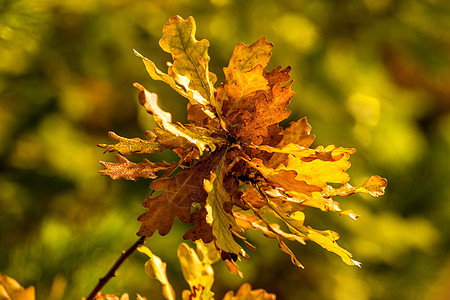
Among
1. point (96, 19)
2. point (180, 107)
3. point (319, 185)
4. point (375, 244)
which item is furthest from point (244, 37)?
point (319, 185)

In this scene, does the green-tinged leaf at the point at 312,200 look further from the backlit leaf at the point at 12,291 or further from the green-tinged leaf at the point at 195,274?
the backlit leaf at the point at 12,291

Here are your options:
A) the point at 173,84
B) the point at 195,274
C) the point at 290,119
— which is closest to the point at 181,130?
the point at 173,84

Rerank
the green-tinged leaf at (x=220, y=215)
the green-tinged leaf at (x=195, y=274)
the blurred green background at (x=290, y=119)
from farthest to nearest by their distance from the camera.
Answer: the blurred green background at (x=290, y=119)
the green-tinged leaf at (x=195, y=274)
the green-tinged leaf at (x=220, y=215)

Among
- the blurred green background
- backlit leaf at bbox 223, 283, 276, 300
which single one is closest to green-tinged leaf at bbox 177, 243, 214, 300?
backlit leaf at bbox 223, 283, 276, 300

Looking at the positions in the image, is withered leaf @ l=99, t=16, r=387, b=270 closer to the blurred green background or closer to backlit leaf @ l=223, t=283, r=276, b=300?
backlit leaf @ l=223, t=283, r=276, b=300

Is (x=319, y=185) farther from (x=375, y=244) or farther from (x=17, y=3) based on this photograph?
(x=375, y=244)

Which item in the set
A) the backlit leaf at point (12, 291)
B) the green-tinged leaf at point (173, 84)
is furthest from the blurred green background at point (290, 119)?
the green-tinged leaf at point (173, 84)
